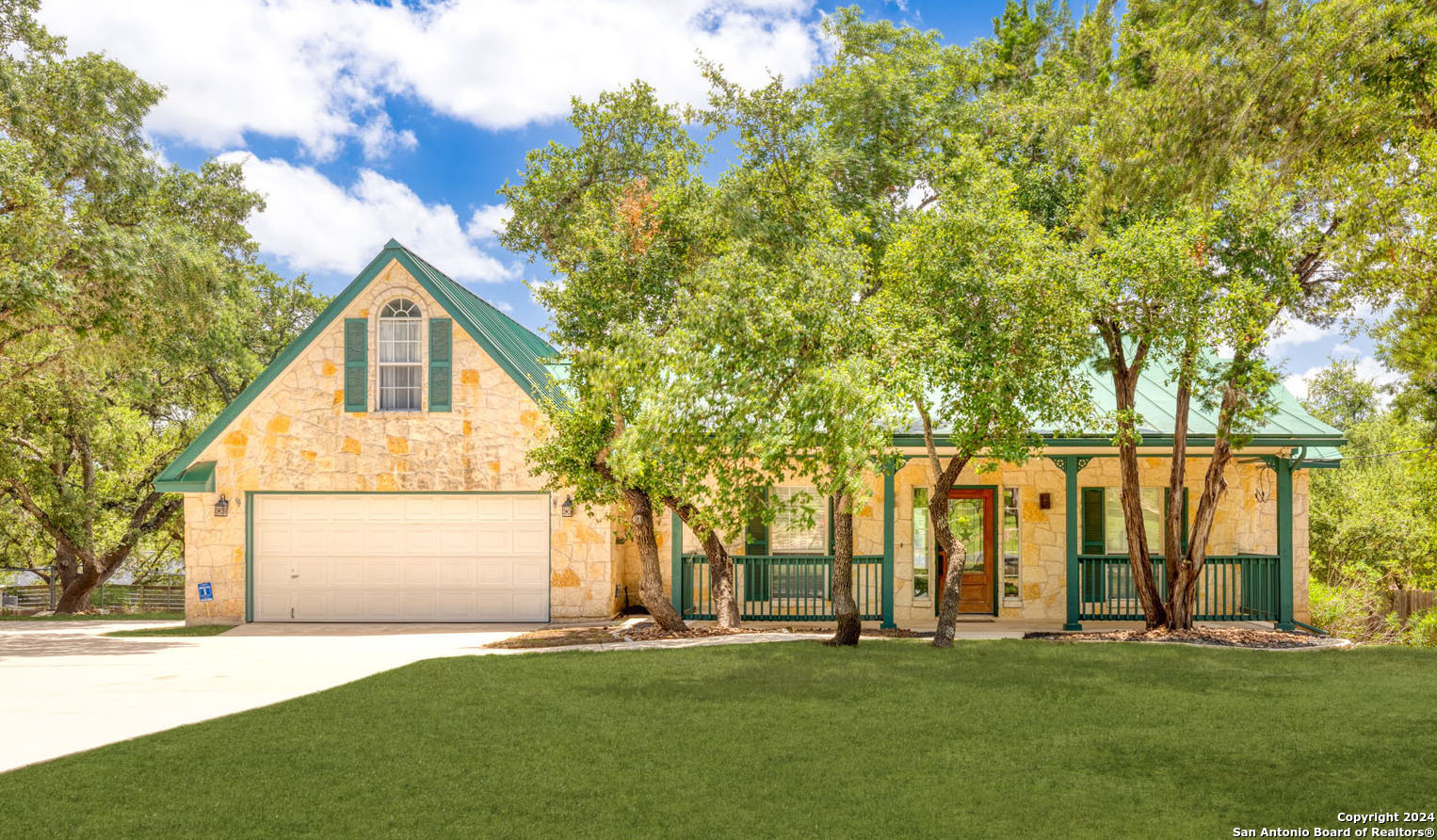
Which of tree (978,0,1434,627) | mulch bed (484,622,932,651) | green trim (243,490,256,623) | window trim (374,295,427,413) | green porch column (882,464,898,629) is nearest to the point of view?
tree (978,0,1434,627)

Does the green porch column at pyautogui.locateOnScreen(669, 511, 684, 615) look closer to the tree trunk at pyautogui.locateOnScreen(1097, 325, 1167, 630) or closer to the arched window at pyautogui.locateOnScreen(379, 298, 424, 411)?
the arched window at pyautogui.locateOnScreen(379, 298, 424, 411)

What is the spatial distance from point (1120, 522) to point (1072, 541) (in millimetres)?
1604

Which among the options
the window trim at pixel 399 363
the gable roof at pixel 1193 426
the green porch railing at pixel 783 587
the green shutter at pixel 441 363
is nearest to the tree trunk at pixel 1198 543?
the gable roof at pixel 1193 426

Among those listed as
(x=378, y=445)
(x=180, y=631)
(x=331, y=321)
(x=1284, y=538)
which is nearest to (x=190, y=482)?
(x=180, y=631)

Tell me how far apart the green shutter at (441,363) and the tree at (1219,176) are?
8629 mm

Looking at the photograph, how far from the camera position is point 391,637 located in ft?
44.6

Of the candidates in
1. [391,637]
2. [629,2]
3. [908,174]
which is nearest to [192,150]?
[629,2]

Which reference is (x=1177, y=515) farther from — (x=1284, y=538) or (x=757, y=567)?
(x=757, y=567)

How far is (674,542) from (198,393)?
53.2 ft

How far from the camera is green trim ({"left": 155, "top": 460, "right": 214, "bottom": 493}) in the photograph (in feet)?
48.8

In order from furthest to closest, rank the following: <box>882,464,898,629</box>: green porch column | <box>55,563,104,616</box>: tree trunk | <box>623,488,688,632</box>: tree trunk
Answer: <box>55,563,104,616</box>: tree trunk → <box>882,464,898,629</box>: green porch column → <box>623,488,688,632</box>: tree trunk

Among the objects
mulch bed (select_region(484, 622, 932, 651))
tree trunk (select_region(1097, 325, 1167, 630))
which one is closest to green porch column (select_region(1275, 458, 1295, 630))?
tree trunk (select_region(1097, 325, 1167, 630))

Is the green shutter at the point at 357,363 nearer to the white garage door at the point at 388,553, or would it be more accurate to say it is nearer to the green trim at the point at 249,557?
the white garage door at the point at 388,553

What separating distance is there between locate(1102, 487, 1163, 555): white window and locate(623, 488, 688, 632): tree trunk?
7.07 metres
